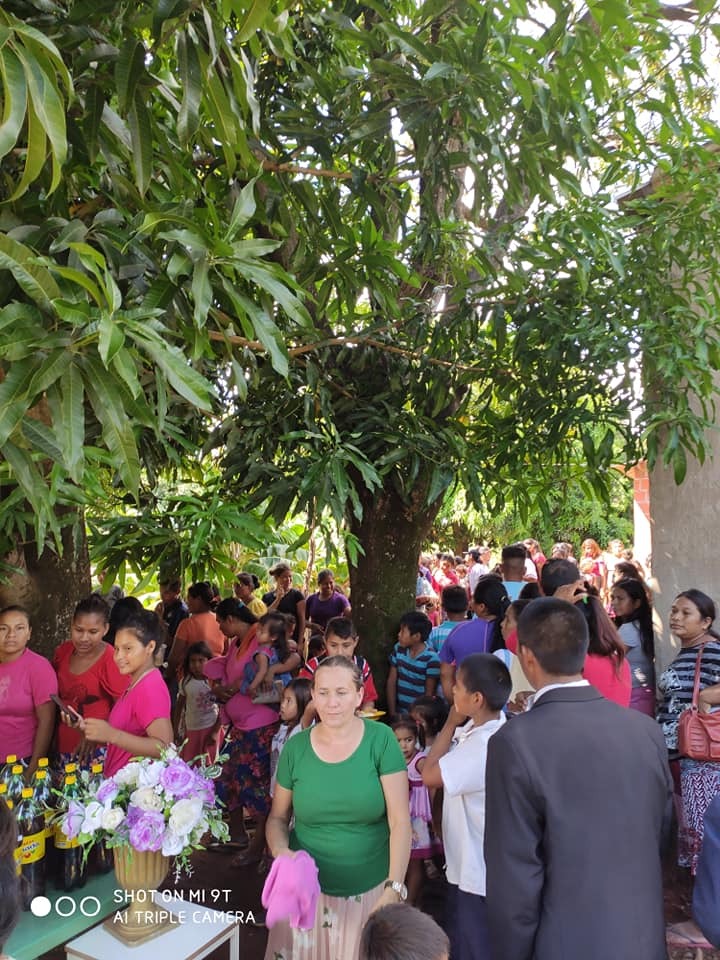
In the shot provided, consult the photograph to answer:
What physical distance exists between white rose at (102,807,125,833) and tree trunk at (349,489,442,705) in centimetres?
297

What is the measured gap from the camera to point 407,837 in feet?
7.28

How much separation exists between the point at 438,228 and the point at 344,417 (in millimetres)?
1437

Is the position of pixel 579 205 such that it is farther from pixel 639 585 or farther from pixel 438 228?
pixel 639 585

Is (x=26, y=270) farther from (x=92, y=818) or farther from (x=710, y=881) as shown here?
(x=710, y=881)

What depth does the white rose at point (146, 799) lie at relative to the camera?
2098 mm

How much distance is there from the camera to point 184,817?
211cm

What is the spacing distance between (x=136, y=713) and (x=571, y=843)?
5.33ft

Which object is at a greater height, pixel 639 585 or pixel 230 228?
pixel 230 228

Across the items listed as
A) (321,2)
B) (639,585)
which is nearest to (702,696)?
(639,585)

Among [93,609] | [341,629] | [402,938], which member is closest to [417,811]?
[341,629]

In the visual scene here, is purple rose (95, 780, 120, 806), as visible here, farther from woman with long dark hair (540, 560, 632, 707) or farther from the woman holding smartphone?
woman with long dark hair (540, 560, 632, 707)

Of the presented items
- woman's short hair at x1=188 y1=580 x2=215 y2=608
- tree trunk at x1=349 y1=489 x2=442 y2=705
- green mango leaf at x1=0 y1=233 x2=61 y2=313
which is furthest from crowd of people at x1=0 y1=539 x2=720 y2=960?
green mango leaf at x1=0 y1=233 x2=61 y2=313

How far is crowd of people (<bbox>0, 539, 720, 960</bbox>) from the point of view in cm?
182

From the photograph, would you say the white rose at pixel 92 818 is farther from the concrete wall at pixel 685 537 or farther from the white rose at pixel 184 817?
the concrete wall at pixel 685 537
